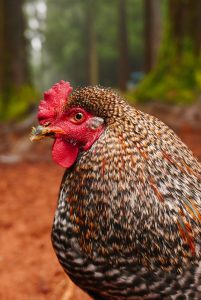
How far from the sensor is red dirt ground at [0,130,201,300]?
13.6ft

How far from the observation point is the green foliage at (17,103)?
35.0 feet

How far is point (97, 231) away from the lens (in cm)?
265

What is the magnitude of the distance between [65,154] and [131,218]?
0.60 m

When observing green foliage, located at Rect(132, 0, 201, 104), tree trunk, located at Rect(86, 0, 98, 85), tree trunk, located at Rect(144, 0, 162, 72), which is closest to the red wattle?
green foliage, located at Rect(132, 0, 201, 104)

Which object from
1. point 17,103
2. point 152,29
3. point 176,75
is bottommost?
point 17,103

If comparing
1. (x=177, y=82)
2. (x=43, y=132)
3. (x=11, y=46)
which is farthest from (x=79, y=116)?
(x=11, y=46)

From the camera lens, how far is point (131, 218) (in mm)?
2588

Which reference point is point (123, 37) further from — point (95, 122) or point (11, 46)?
point (95, 122)

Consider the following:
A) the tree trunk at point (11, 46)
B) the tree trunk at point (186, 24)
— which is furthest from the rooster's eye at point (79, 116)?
the tree trunk at point (11, 46)

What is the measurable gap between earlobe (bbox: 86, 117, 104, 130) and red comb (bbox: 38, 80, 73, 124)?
247 millimetres

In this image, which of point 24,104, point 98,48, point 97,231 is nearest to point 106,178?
point 97,231

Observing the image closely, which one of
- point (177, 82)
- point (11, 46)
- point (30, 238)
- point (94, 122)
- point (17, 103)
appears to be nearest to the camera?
point (94, 122)

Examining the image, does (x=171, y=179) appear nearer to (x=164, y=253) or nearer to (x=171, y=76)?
(x=164, y=253)

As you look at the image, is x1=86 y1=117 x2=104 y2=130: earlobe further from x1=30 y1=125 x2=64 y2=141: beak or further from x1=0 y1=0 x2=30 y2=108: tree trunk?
x1=0 y1=0 x2=30 y2=108: tree trunk
